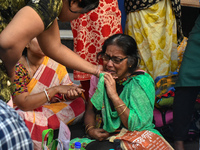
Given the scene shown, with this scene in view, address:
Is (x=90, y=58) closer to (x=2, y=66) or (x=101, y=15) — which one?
(x=101, y=15)

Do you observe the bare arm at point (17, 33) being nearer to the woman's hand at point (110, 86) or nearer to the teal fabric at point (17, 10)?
the teal fabric at point (17, 10)

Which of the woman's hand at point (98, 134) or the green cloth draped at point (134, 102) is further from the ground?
the green cloth draped at point (134, 102)

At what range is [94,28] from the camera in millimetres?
3102

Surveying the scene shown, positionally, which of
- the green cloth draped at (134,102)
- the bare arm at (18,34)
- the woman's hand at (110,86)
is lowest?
the green cloth draped at (134,102)

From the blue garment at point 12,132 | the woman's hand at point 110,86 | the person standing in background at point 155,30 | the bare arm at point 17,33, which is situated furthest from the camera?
the person standing in background at point 155,30

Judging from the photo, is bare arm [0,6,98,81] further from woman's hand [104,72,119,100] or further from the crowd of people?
woman's hand [104,72,119,100]

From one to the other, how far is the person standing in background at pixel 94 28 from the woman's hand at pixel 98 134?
69 cm

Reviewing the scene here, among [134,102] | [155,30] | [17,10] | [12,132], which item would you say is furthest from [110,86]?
[12,132]

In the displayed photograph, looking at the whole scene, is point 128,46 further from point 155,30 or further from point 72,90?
point 155,30

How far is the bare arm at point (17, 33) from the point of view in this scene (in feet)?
4.04

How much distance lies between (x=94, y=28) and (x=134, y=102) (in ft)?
3.09

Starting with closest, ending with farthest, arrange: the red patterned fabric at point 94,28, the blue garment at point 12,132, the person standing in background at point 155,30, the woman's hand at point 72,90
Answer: the blue garment at point 12,132 → the woman's hand at point 72,90 → the red patterned fabric at point 94,28 → the person standing in background at point 155,30

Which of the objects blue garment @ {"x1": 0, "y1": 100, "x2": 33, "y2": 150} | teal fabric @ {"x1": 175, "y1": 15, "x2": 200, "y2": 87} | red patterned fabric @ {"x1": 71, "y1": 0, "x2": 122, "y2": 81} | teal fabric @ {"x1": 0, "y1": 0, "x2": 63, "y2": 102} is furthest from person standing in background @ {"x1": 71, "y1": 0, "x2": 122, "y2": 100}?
blue garment @ {"x1": 0, "y1": 100, "x2": 33, "y2": 150}

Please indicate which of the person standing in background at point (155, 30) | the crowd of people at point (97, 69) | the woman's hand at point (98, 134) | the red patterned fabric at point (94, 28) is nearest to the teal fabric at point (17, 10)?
the crowd of people at point (97, 69)
